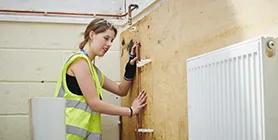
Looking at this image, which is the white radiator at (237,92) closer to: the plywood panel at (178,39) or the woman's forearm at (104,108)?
the plywood panel at (178,39)

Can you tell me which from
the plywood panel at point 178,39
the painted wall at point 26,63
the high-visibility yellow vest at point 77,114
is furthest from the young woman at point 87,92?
the painted wall at point 26,63

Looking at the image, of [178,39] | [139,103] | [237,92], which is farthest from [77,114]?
[237,92]

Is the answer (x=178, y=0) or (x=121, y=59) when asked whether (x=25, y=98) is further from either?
(x=178, y=0)

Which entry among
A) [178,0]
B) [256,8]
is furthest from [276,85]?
[178,0]

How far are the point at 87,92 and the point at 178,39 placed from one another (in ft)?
Result: 2.31

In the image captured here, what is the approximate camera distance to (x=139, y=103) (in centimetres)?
262

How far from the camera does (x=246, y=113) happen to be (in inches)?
50.5

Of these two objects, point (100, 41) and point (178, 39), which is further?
point (100, 41)

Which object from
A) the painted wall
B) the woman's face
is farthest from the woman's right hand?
the painted wall

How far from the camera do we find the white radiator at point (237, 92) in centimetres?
121

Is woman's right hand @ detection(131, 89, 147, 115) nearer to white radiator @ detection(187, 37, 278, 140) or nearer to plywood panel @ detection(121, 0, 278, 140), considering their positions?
plywood panel @ detection(121, 0, 278, 140)

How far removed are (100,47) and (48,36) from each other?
2.48ft

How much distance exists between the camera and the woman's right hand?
8.52ft

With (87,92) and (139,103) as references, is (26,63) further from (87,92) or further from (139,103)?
(139,103)
